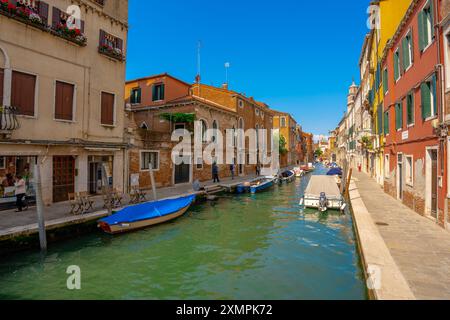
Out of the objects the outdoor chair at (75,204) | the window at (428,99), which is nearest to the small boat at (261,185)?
the outdoor chair at (75,204)

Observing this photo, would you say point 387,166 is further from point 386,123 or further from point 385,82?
point 385,82

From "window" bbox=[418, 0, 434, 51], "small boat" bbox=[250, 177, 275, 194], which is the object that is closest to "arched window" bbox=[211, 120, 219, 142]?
"small boat" bbox=[250, 177, 275, 194]

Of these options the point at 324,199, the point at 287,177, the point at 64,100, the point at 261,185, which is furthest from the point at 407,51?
the point at 287,177

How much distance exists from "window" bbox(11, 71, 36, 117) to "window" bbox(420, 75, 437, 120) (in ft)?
45.3

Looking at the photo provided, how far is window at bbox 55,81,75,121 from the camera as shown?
10.7 meters

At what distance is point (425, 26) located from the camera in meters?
7.88

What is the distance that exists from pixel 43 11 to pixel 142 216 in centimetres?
913

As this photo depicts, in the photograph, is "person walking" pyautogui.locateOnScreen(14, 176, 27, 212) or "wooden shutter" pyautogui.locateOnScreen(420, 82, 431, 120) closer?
"wooden shutter" pyautogui.locateOnScreen(420, 82, 431, 120)

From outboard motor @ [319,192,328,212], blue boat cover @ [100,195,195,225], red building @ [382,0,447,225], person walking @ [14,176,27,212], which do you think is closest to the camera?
red building @ [382,0,447,225]

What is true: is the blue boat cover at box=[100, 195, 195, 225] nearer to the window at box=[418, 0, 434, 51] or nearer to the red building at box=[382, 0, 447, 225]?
the red building at box=[382, 0, 447, 225]

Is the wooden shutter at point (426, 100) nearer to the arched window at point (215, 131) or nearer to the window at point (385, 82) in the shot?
the window at point (385, 82)

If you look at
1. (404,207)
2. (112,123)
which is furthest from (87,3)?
(404,207)

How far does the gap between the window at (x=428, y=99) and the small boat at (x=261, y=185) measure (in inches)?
470

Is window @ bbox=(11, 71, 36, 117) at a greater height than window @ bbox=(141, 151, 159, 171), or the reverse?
window @ bbox=(11, 71, 36, 117)
